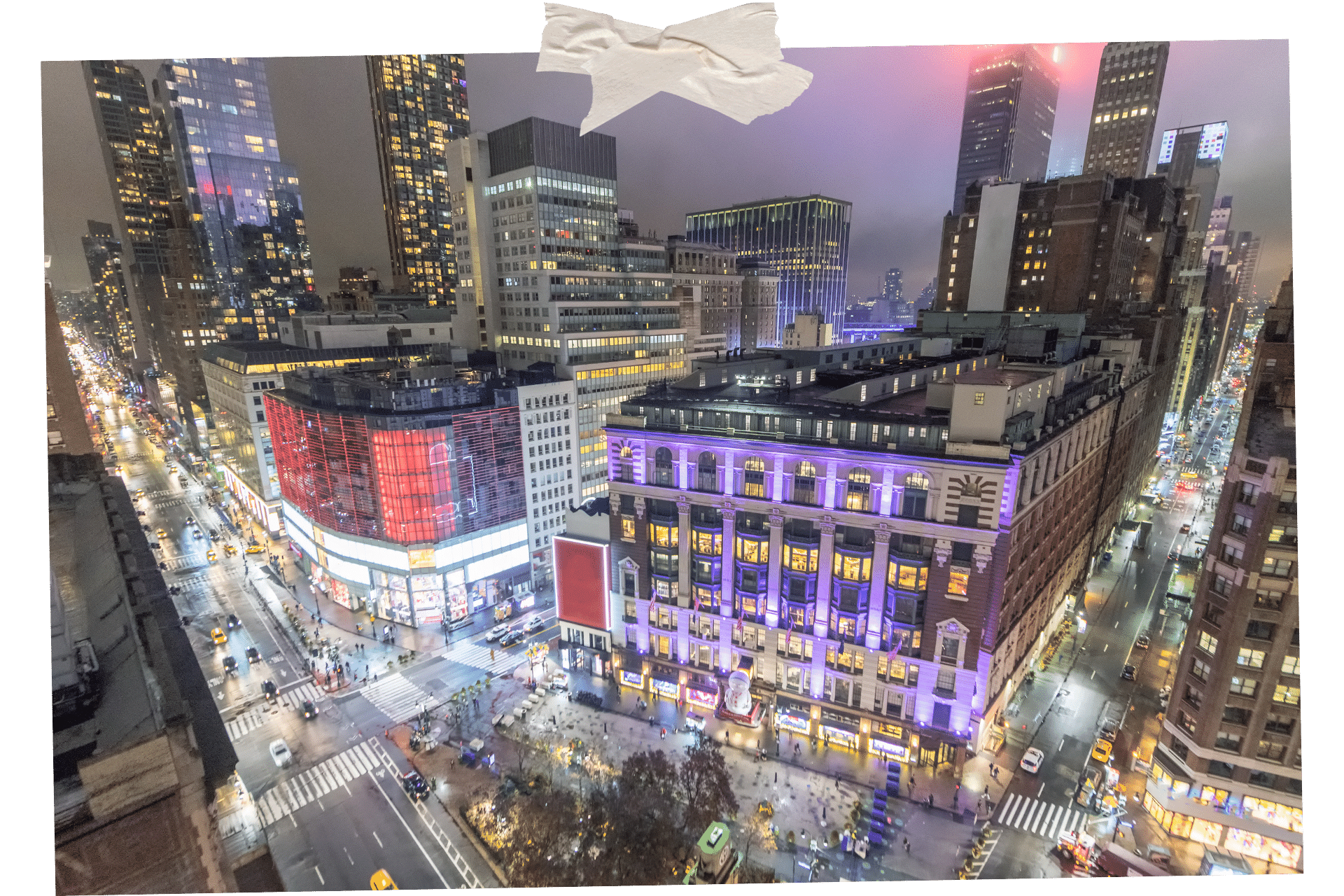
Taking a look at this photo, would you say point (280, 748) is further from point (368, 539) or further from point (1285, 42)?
point (1285, 42)

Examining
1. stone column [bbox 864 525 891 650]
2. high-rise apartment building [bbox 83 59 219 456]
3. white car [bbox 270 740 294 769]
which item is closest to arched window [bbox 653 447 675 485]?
stone column [bbox 864 525 891 650]

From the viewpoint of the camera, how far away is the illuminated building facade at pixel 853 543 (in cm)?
3550

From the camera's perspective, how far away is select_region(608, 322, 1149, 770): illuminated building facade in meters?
35.5

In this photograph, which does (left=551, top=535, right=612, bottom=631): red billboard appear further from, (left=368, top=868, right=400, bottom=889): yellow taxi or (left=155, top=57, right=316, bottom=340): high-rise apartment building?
(left=155, top=57, right=316, bottom=340): high-rise apartment building

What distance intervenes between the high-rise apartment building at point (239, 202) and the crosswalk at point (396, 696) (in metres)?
105

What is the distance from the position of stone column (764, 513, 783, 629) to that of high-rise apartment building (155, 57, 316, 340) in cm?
11807

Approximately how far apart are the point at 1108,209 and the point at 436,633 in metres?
94.9

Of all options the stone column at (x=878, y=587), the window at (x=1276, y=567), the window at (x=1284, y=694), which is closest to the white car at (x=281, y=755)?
the stone column at (x=878, y=587)

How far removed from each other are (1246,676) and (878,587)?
18.1 m

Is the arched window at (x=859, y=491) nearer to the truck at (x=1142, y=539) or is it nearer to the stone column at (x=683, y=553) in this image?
the stone column at (x=683, y=553)

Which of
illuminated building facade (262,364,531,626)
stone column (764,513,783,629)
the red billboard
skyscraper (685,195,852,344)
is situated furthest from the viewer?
skyscraper (685,195,852,344)

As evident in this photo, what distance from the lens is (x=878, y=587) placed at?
38156 mm

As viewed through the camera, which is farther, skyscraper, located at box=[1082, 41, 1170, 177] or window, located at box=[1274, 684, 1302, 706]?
window, located at box=[1274, 684, 1302, 706]

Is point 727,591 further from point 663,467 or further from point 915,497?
point 915,497
